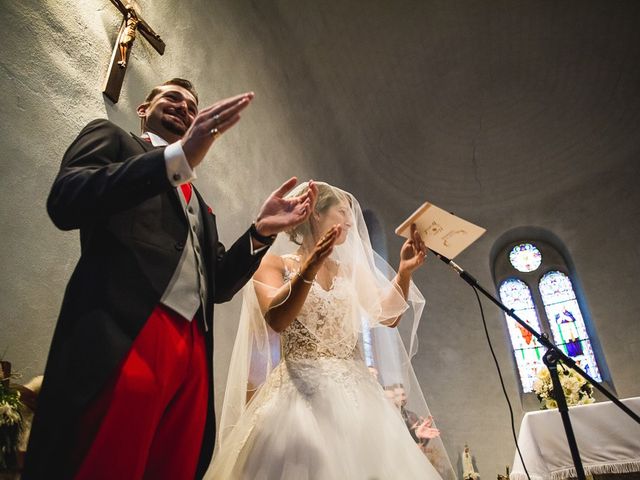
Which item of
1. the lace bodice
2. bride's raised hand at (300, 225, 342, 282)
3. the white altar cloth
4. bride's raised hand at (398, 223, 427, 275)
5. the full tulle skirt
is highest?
bride's raised hand at (398, 223, 427, 275)

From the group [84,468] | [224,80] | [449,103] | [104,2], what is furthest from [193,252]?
[449,103]

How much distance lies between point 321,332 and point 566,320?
20.3 feet

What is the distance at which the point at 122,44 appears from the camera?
97.6 inches

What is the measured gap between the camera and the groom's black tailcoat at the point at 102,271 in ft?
3.04

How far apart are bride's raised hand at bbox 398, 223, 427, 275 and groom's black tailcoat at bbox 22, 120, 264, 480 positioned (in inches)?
46.8

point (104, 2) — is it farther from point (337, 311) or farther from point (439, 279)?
point (439, 279)

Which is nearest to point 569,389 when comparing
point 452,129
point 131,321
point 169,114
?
point 169,114

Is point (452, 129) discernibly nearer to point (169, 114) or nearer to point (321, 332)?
point (321, 332)

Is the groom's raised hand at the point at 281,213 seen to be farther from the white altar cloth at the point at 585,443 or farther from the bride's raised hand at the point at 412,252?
the white altar cloth at the point at 585,443

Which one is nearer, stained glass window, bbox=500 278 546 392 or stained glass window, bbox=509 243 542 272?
stained glass window, bbox=500 278 546 392

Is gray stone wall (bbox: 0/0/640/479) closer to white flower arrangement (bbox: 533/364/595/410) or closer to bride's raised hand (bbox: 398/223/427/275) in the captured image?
bride's raised hand (bbox: 398/223/427/275)

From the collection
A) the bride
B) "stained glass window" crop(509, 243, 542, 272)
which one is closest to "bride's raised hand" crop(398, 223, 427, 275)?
the bride

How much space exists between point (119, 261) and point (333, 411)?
3.02ft

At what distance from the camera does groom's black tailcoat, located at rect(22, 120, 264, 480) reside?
93cm
